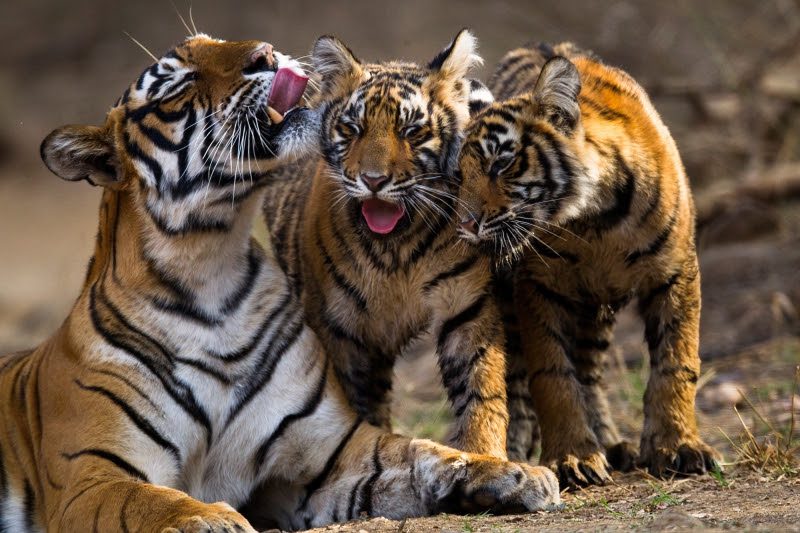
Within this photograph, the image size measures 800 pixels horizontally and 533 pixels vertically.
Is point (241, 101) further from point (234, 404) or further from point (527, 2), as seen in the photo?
point (527, 2)

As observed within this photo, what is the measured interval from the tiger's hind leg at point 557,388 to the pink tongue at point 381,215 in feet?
2.25

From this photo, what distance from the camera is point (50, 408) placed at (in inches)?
161

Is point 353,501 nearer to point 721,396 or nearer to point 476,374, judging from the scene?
point 476,374

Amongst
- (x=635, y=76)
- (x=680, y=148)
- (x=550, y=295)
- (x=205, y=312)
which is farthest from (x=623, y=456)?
(x=635, y=76)

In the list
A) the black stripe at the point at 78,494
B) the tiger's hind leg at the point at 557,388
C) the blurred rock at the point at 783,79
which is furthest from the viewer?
the blurred rock at the point at 783,79

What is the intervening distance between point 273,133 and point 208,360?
2.61 ft

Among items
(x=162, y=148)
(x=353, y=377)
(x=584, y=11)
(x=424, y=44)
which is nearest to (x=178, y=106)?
(x=162, y=148)

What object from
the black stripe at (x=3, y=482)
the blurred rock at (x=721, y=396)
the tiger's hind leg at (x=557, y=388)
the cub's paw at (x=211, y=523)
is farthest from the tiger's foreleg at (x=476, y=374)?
the blurred rock at (x=721, y=396)

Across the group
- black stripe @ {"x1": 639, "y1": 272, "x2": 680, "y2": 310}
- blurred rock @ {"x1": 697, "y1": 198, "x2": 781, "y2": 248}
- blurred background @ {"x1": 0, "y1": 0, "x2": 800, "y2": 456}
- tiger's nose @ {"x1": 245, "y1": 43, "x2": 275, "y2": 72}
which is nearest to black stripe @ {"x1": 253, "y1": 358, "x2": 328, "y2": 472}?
tiger's nose @ {"x1": 245, "y1": 43, "x2": 275, "y2": 72}

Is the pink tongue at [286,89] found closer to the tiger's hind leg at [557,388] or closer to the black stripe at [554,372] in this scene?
the tiger's hind leg at [557,388]

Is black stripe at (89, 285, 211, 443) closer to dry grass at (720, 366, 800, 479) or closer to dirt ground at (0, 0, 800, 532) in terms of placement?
dirt ground at (0, 0, 800, 532)

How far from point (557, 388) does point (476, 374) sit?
1.62ft

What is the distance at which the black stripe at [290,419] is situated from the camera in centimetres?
415

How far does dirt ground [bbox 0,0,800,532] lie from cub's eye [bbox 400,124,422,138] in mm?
1395
